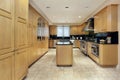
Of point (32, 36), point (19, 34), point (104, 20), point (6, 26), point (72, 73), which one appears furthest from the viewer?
point (104, 20)

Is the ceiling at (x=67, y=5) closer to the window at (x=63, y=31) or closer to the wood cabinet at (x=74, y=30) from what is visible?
the wood cabinet at (x=74, y=30)

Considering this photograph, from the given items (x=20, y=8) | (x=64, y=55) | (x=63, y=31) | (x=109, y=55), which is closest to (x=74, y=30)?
(x=63, y=31)

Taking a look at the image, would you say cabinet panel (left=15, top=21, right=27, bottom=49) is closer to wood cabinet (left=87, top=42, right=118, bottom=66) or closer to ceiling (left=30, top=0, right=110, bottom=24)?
ceiling (left=30, top=0, right=110, bottom=24)

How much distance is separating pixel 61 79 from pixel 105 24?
11.1ft

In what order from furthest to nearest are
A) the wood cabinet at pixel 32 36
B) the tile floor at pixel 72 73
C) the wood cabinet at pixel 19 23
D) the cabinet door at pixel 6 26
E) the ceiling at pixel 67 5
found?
the wood cabinet at pixel 32 36, the ceiling at pixel 67 5, the tile floor at pixel 72 73, the wood cabinet at pixel 19 23, the cabinet door at pixel 6 26

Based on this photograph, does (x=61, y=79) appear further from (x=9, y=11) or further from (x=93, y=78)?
(x=9, y=11)

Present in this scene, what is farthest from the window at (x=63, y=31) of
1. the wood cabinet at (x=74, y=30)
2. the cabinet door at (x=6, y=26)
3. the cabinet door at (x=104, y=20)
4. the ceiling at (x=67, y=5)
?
the cabinet door at (x=6, y=26)

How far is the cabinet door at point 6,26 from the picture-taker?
2752 millimetres

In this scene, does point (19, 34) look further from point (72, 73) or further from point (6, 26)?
point (72, 73)

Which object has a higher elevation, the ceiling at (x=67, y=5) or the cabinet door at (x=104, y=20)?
the ceiling at (x=67, y=5)

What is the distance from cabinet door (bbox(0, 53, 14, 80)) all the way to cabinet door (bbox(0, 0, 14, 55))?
0.12 meters

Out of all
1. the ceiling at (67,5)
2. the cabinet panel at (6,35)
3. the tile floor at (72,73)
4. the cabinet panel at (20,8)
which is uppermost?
the ceiling at (67,5)

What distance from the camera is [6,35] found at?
2984 mm

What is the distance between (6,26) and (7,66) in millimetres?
781
